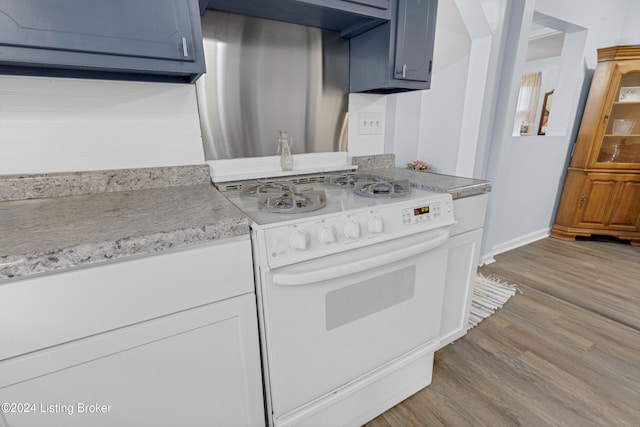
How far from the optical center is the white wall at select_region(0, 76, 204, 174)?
41.4 inches

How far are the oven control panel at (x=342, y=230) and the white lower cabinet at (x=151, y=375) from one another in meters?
0.18

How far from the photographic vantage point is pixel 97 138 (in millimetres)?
1173

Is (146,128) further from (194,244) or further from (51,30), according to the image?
(194,244)

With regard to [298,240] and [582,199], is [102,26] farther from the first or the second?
[582,199]

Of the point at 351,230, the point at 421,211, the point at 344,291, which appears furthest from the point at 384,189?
the point at 344,291

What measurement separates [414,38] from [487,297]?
182 cm

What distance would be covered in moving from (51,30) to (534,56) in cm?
628

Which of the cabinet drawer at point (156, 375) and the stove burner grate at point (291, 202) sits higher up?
the stove burner grate at point (291, 202)

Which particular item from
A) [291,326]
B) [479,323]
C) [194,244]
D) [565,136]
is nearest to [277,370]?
[291,326]

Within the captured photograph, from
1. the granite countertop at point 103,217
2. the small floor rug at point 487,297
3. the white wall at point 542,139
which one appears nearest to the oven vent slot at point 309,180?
the granite countertop at point 103,217

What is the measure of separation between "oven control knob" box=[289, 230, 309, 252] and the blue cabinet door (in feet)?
3.44

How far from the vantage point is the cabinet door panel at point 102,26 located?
30.8 inches

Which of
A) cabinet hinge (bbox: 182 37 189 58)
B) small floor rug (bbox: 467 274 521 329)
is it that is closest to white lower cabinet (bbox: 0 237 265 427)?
cabinet hinge (bbox: 182 37 189 58)

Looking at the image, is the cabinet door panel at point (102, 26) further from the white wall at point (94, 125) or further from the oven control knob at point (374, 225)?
the oven control knob at point (374, 225)
